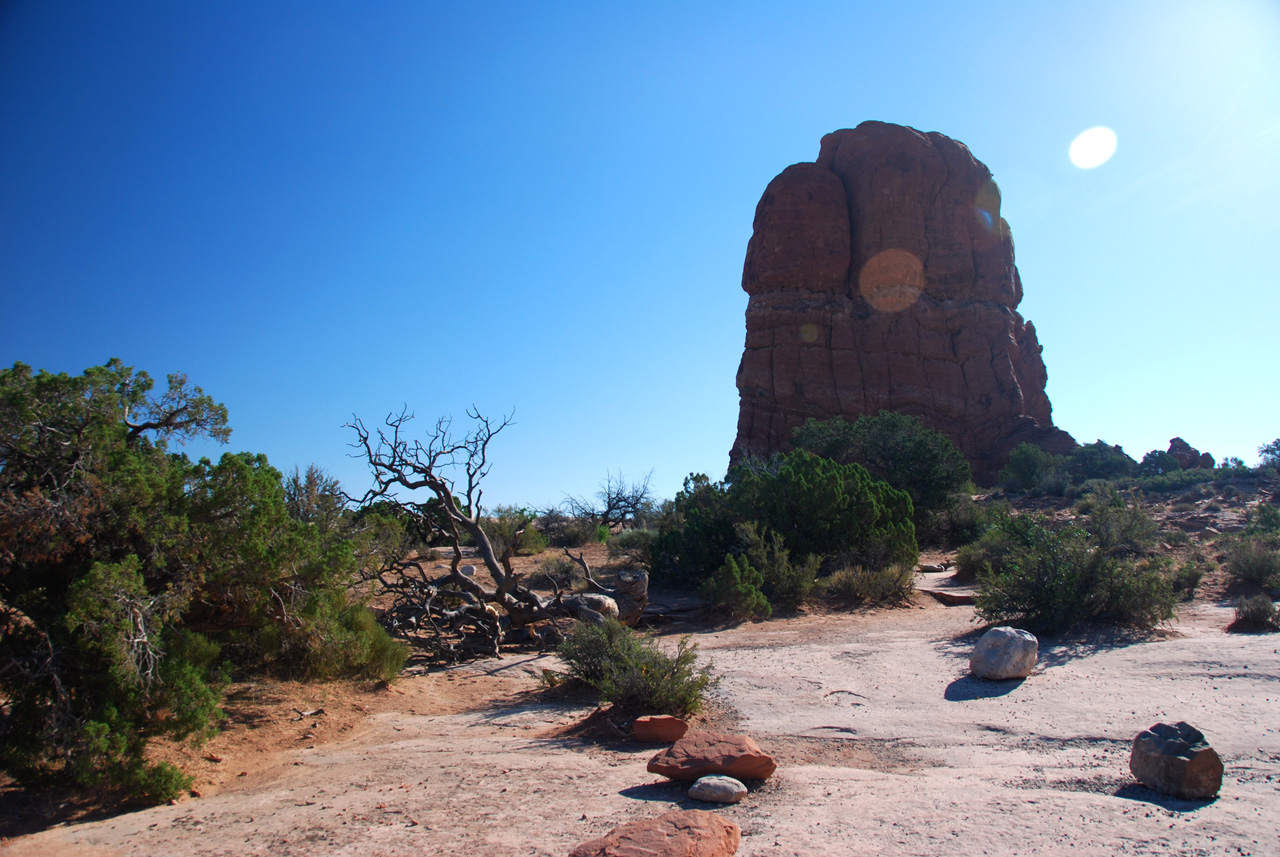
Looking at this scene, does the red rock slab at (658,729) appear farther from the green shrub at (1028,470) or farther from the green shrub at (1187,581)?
the green shrub at (1028,470)

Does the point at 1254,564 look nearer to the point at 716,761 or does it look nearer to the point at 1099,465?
the point at 716,761

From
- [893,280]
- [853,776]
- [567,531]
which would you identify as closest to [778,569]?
[853,776]

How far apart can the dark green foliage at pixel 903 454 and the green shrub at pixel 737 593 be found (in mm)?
9839

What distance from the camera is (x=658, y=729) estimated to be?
621 cm

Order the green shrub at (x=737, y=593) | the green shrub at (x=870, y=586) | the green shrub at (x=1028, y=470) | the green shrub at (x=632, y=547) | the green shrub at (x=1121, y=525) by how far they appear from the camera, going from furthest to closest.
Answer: the green shrub at (x=1028, y=470) < the green shrub at (x=632, y=547) < the green shrub at (x=870, y=586) < the green shrub at (x=737, y=593) < the green shrub at (x=1121, y=525)

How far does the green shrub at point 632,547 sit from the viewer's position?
62.5ft

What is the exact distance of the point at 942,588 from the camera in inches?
598

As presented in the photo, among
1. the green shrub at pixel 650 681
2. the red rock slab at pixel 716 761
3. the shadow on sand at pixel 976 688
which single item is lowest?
the shadow on sand at pixel 976 688

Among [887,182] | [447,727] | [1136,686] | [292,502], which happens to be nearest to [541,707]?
[447,727]

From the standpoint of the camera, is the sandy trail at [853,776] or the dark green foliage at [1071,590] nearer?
the sandy trail at [853,776]

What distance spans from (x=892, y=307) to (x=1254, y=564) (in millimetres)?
34756

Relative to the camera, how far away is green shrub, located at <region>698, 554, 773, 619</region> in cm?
1276

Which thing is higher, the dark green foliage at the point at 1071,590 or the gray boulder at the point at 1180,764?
the dark green foliage at the point at 1071,590

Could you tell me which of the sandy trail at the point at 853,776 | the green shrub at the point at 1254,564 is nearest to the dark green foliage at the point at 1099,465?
the green shrub at the point at 1254,564
